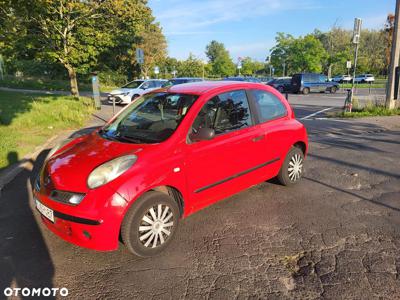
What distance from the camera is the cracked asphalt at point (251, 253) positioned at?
274 centimetres

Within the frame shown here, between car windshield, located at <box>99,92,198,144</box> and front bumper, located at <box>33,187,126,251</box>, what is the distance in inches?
32.5

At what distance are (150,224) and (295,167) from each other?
271cm

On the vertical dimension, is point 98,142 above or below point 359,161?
above

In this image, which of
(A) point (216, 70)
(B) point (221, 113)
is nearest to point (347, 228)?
(B) point (221, 113)

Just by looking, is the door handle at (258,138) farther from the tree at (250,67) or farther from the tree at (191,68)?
the tree at (250,67)

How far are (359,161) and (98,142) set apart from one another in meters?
5.12

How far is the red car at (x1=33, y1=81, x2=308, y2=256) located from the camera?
295cm

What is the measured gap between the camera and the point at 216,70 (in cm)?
7231

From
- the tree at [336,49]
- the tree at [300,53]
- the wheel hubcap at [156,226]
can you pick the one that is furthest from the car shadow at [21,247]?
the tree at [336,49]

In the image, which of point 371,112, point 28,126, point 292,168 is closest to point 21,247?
point 292,168

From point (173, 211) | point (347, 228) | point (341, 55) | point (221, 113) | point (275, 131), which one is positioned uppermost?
point (341, 55)

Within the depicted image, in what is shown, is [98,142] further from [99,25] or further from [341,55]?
[341,55]

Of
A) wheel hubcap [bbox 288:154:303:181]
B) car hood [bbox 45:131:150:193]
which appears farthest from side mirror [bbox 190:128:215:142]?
wheel hubcap [bbox 288:154:303:181]

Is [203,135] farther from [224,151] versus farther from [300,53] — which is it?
[300,53]
